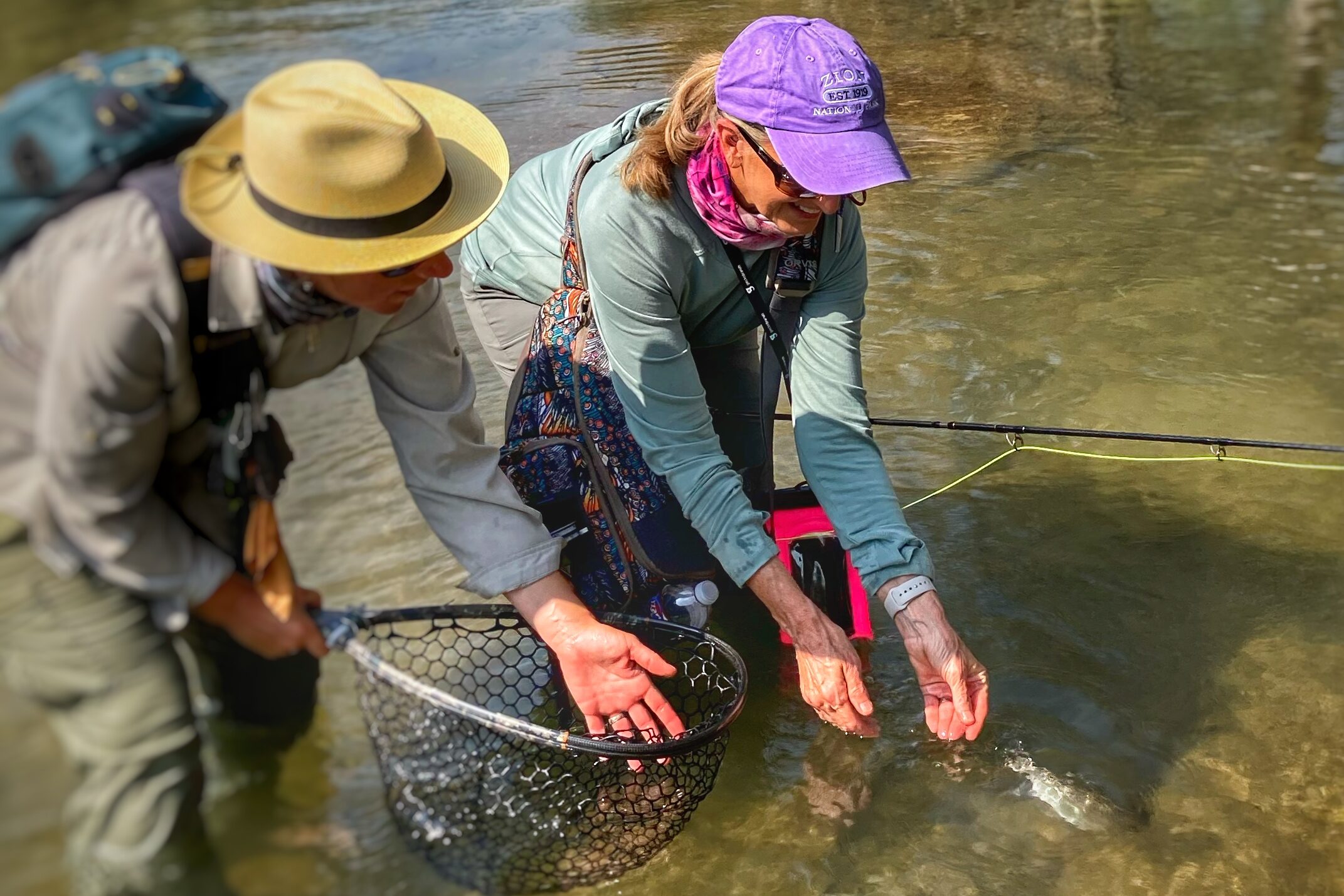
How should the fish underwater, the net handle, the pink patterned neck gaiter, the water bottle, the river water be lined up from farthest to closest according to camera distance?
1. the water bottle
2. the fish underwater
3. the river water
4. the pink patterned neck gaiter
5. the net handle

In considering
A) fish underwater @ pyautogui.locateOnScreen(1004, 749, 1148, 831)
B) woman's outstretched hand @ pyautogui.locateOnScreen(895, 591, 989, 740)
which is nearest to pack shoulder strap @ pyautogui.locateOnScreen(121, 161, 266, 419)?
woman's outstretched hand @ pyautogui.locateOnScreen(895, 591, 989, 740)

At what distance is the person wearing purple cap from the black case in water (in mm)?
211

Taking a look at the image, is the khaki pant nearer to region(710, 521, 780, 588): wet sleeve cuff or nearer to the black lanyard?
region(710, 521, 780, 588): wet sleeve cuff

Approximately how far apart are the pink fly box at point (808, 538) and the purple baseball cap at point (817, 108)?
2.61 ft

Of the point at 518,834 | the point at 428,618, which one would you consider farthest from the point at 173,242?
the point at 518,834

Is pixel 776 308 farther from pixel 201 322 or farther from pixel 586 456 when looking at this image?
pixel 201 322

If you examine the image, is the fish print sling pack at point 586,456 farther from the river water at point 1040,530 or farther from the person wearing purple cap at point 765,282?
the river water at point 1040,530

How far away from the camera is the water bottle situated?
2.52 metres

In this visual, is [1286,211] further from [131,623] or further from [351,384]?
[131,623]

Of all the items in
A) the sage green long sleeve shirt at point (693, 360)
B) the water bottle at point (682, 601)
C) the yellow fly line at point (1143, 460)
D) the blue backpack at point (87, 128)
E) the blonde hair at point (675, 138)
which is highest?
the blue backpack at point (87, 128)

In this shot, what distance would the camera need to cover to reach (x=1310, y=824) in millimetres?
2406

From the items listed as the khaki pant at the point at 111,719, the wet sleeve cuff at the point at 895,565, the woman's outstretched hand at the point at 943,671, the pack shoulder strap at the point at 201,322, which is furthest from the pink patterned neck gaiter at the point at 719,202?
the khaki pant at the point at 111,719

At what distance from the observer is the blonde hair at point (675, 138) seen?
7.15 feet

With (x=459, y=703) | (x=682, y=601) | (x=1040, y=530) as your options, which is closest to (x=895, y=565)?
(x=682, y=601)
